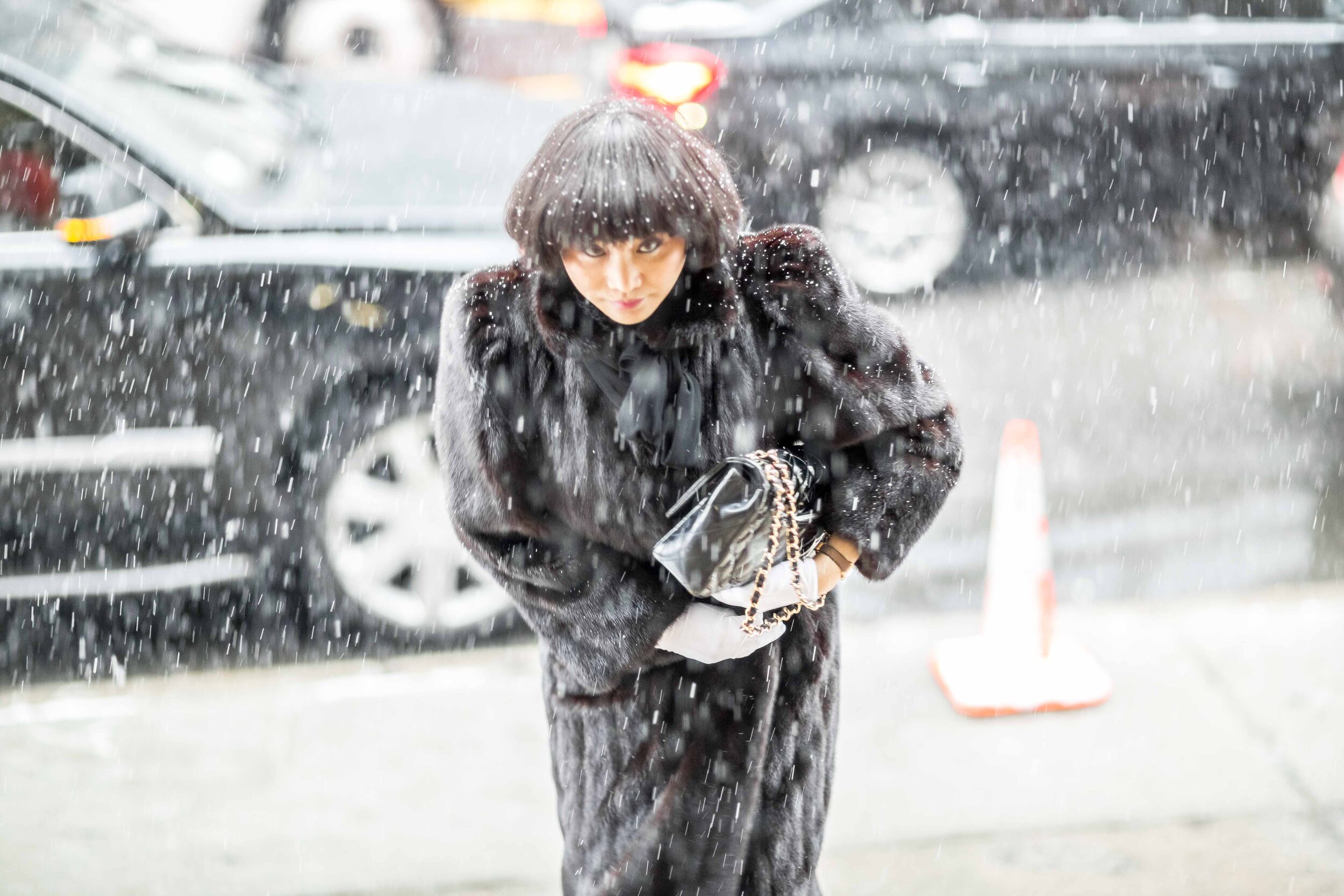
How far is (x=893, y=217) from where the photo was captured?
21.2 feet

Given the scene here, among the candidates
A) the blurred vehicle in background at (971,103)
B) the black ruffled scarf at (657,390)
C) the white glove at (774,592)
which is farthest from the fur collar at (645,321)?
the blurred vehicle in background at (971,103)

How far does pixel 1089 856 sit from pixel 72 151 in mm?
3452

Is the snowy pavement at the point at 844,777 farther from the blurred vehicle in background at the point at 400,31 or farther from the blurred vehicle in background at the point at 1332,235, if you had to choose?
the blurred vehicle in background at the point at 400,31

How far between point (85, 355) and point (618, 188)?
2.66 metres

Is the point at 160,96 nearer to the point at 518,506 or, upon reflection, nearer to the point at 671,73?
the point at 671,73

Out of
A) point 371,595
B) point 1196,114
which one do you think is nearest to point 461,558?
point 371,595

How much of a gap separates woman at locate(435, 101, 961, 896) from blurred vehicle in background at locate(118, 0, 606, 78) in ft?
26.6

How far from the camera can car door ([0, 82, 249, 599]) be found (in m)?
3.84

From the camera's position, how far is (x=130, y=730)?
12.3 ft

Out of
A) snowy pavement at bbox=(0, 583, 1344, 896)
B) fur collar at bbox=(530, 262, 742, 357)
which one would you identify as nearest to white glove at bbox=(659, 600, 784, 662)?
fur collar at bbox=(530, 262, 742, 357)

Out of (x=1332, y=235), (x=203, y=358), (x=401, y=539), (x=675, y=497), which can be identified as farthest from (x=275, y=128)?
(x=1332, y=235)

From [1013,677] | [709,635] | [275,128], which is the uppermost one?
[275,128]

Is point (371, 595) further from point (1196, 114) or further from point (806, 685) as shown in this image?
point (1196, 114)

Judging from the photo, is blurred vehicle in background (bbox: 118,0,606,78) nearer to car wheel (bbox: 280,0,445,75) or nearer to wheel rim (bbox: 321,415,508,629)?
car wheel (bbox: 280,0,445,75)
